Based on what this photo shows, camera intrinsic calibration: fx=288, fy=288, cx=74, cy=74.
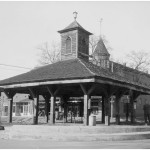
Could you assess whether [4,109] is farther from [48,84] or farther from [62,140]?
[62,140]

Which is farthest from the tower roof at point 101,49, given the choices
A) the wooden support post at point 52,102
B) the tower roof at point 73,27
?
the wooden support post at point 52,102

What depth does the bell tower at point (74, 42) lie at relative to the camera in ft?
81.3

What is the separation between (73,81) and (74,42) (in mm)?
8388

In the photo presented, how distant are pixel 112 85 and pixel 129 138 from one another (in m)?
4.31

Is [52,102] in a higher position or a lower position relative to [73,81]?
lower

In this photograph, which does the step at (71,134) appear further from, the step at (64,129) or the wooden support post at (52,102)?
the wooden support post at (52,102)

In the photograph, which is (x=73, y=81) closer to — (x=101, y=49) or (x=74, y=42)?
(x=74, y=42)

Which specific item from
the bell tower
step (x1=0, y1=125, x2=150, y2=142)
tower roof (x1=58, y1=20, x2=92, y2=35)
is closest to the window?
the bell tower

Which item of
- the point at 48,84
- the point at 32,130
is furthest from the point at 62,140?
the point at 48,84

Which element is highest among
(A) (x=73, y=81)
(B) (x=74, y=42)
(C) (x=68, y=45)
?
(B) (x=74, y=42)

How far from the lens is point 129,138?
15297 mm

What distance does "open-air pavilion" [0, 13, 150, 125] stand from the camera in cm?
1738

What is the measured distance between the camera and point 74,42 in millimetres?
24938

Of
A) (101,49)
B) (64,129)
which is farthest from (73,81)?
(101,49)
